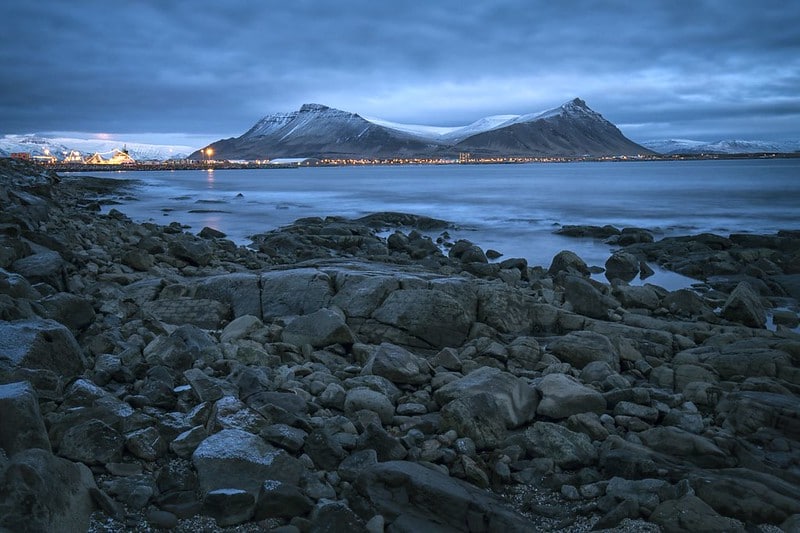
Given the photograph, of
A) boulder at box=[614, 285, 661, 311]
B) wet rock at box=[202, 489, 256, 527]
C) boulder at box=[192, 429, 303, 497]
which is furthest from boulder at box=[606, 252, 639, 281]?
wet rock at box=[202, 489, 256, 527]

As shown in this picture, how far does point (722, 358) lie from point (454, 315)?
3.31 m

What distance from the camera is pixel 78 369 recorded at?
4859mm

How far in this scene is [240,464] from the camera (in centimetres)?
367

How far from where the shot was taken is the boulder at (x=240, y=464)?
3.59 meters

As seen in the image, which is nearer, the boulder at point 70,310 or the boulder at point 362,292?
the boulder at point 70,310

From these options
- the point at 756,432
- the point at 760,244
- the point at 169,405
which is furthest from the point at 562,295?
the point at 760,244

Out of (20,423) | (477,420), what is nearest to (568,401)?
(477,420)

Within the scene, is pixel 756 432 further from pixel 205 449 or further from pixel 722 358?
pixel 205 449

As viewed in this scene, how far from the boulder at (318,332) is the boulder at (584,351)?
2.56 m

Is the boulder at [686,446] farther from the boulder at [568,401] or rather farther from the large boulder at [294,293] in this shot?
the large boulder at [294,293]

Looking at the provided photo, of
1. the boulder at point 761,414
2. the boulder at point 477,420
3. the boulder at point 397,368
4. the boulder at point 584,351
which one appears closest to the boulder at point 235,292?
the boulder at point 397,368

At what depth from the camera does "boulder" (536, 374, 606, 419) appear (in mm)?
5230

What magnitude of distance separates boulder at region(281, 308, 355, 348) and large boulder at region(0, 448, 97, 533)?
377 centimetres

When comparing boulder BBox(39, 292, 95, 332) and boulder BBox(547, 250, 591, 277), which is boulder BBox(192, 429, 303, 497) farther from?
boulder BBox(547, 250, 591, 277)
